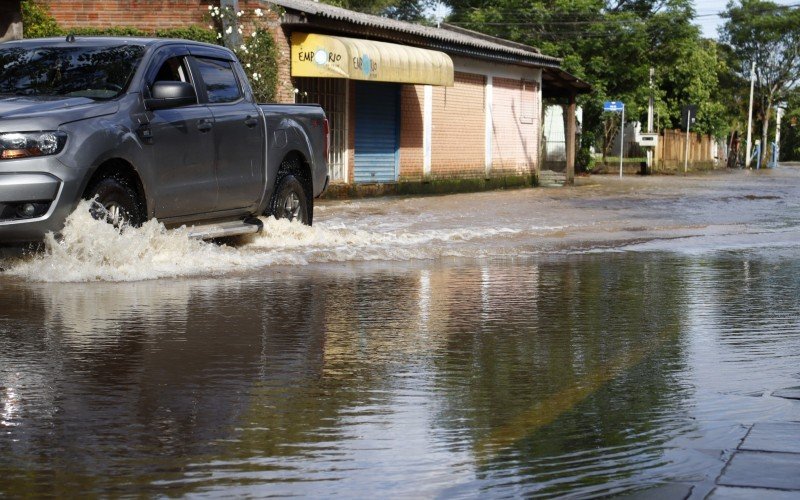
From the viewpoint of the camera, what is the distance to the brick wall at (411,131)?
92.8 ft

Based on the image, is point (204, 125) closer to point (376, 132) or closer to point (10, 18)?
point (10, 18)

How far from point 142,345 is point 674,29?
4917 cm

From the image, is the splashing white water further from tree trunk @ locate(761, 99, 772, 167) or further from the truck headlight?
tree trunk @ locate(761, 99, 772, 167)

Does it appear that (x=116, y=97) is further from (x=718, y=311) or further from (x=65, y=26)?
(x=65, y=26)

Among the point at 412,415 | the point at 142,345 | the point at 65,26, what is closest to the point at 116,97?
the point at 142,345

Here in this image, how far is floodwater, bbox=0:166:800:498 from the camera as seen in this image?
4.36m

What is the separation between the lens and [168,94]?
10383 mm

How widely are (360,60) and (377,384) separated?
18.6 meters

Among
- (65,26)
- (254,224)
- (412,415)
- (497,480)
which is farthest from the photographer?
(65,26)

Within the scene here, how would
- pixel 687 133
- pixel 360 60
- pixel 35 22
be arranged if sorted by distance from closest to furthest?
pixel 35 22 → pixel 360 60 → pixel 687 133

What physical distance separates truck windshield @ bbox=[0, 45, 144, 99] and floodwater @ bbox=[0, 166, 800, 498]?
131 centimetres

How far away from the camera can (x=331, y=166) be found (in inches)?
1015

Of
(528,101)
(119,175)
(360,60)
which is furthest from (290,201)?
(528,101)

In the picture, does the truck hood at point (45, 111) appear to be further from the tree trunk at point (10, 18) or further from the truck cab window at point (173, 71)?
the tree trunk at point (10, 18)
